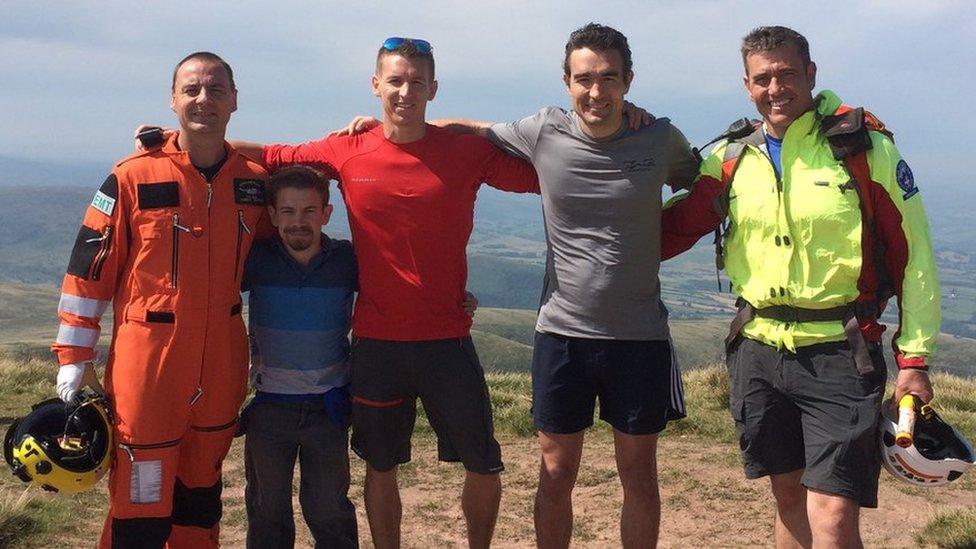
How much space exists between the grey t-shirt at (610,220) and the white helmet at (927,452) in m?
1.46

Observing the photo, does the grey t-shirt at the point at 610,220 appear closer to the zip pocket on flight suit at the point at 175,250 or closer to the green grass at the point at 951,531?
the zip pocket on flight suit at the point at 175,250

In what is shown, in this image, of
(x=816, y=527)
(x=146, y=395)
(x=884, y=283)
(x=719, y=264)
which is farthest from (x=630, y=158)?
(x=146, y=395)

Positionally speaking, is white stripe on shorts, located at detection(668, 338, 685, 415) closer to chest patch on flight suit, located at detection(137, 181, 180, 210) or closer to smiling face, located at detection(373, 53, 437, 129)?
smiling face, located at detection(373, 53, 437, 129)

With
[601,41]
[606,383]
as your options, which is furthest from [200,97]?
[606,383]

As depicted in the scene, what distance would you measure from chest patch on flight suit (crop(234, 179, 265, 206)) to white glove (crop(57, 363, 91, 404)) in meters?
1.37

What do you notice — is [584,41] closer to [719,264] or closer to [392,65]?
[392,65]

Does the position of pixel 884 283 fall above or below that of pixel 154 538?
above

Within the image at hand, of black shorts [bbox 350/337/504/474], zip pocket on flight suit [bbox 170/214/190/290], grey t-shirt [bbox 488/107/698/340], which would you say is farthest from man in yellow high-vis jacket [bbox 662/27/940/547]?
zip pocket on flight suit [bbox 170/214/190/290]

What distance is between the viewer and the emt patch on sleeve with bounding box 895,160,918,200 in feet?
14.5

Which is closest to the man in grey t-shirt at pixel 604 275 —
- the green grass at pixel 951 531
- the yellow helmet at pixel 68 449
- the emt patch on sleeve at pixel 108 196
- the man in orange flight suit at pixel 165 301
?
the man in orange flight suit at pixel 165 301

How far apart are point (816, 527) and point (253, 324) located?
362 centimetres

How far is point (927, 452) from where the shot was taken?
180 inches

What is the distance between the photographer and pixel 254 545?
546cm

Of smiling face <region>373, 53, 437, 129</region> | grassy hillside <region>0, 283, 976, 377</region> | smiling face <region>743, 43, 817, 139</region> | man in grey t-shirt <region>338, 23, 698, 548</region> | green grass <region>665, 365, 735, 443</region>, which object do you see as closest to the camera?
smiling face <region>743, 43, 817, 139</region>
